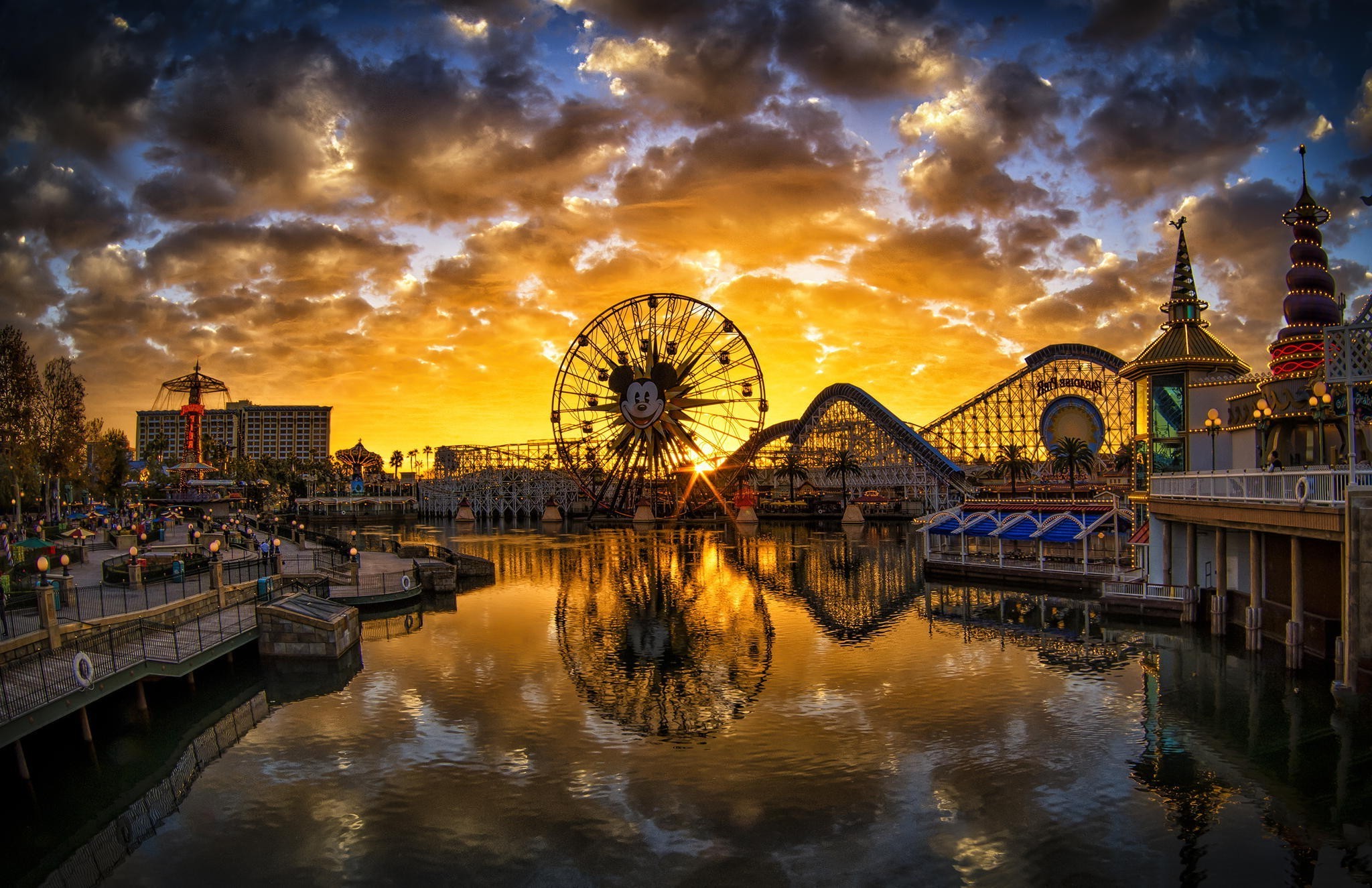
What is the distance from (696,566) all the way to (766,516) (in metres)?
49.4

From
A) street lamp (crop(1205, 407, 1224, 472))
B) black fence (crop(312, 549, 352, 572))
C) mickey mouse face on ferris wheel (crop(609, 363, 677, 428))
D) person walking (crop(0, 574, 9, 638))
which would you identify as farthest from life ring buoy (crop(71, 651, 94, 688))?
mickey mouse face on ferris wheel (crop(609, 363, 677, 428))

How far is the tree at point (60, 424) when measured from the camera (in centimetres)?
6009

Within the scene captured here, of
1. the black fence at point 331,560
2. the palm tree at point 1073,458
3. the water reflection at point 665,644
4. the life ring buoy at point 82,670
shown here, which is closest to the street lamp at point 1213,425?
the water reflection at point 665,644

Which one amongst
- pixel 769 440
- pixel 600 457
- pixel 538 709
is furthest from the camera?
pixel 769 440

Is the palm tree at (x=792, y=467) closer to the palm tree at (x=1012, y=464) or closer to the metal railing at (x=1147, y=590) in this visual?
the palm tree at (x=1012, y=464)

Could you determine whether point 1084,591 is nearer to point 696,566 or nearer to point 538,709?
point 696,566

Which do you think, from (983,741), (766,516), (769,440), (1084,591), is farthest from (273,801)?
(769,440)

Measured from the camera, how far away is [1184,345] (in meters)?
34.2

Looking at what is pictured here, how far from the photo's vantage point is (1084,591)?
3925 cm

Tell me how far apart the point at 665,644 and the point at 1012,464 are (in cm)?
6083

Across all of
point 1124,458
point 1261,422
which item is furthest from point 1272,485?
point 1124,458

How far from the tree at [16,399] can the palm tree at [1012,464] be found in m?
72.9

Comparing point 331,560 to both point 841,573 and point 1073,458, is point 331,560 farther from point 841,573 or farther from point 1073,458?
point 1073,458

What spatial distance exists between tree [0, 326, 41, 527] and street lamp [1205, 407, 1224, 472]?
6173cm
